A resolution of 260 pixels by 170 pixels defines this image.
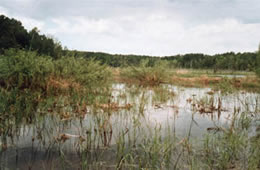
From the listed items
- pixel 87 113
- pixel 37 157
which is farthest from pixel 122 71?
pixel 37 157

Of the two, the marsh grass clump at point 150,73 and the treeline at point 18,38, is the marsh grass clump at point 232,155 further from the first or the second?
the treeline at point 18,38

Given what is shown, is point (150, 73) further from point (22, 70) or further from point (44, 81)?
point (22, 70)

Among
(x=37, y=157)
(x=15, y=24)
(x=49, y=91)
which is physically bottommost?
(x=37, y=157)

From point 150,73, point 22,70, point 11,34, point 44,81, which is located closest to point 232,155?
point 44,81

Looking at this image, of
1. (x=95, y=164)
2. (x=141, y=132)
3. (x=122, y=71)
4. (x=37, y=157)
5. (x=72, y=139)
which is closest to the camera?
(x=95, y=164)

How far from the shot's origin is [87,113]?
4.64m

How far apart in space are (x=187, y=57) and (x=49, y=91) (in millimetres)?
78092

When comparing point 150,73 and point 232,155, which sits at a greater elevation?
point 150,73

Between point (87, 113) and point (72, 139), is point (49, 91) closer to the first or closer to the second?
point (87, 113)

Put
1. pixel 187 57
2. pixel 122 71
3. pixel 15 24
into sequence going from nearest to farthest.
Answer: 1. pixel 122 71
2. pixel 15 24
3. pixel 187 57

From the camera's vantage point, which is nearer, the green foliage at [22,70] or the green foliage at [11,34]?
the green foliage at [22,70]

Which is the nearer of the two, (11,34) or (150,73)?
(150,73)

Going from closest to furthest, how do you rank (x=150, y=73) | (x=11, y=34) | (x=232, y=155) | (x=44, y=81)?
(x=232, y=155)
(x=44, y=81)
(x=150, y=73)
(x=11, y=34)

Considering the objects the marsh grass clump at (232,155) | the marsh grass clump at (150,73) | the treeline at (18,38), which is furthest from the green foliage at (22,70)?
the treeline at (18,38)
